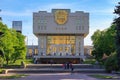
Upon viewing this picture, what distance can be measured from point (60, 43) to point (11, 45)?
57.9 meters

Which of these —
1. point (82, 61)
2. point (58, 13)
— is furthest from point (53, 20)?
point (82, 61)

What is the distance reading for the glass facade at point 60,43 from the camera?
13250 cm

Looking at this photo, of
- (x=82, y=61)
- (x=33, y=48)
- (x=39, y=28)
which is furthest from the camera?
(x=33, y=48)

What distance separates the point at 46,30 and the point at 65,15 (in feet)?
26.0

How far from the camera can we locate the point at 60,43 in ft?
439

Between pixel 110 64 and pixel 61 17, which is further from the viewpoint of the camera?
pixel 61 17

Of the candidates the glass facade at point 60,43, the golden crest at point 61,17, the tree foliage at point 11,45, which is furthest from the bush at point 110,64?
the glass facade at point 60,43

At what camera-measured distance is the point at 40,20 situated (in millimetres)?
128875

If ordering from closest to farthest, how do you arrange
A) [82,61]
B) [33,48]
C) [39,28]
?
1. [82,61]
2. [39,28]
3. [33,48]

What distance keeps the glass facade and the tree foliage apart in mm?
27465

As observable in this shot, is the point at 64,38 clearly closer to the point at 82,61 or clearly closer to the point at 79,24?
the point at 79,24

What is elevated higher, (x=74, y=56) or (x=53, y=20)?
(x=53, y=20)

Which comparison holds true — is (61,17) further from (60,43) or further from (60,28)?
(60,43)

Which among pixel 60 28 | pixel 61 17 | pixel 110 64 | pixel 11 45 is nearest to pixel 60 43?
pixel 60 28
